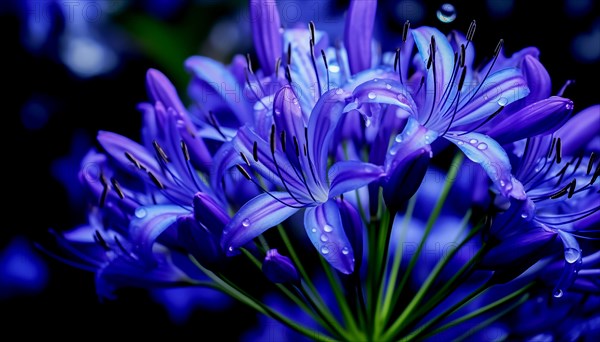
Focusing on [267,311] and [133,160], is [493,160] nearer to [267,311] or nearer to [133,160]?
[267,311]

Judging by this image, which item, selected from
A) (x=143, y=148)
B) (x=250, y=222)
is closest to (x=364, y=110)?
(x=250, y=222)

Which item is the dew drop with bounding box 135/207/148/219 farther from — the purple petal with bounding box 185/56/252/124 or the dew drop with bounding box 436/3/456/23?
the dew drop with bounding box 436/3/456/23

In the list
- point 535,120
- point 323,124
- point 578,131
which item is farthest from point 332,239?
point 578,131

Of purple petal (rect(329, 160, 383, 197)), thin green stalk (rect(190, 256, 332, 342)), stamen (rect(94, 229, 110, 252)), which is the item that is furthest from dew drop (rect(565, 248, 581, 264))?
stamen (rect(94, 229, 110, 252))

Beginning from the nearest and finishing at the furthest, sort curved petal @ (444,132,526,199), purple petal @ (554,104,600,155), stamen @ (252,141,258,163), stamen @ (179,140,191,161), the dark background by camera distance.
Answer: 1. curved petal @ (444,132,526,199)
2. stamen @ (252,141,258,163)
3. stamen @ (179,140,191,161)
4. purple petal @ (554,104,600,155)
5. the dark background

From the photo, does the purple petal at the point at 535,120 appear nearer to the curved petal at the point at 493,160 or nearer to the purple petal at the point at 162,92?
the curved petal at the point at 493,160
